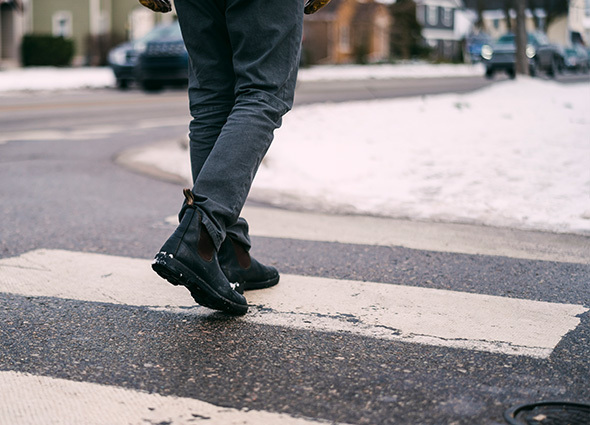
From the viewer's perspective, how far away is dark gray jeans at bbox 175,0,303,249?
2.69 meters

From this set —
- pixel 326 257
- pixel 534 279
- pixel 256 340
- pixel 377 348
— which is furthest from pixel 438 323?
pixel 326 257

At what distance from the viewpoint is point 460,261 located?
3.71m

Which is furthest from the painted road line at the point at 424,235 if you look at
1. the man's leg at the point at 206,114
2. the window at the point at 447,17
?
the window at the point at 447,17

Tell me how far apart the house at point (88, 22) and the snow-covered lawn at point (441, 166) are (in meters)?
29.8

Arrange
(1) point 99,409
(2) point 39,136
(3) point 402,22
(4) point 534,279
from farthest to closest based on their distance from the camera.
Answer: (3) point 402,22 → (2) point 39,136 → (4) point 534,279 → (1) point 99,409

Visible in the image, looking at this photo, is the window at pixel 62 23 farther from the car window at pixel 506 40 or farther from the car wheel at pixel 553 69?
the car wheel at pixel 553 69

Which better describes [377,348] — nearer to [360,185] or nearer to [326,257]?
[326,257]

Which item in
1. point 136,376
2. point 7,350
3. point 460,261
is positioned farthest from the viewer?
point 460,261

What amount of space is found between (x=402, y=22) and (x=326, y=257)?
182 feet

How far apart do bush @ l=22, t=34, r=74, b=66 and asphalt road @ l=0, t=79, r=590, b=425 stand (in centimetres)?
3205

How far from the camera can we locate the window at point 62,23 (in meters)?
39.3

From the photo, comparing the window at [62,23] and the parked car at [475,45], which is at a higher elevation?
the window at [62,23]

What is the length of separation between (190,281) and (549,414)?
1085 mm

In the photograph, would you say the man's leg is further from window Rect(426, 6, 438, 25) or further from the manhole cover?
window Rect(426, 6, 438, 25)
